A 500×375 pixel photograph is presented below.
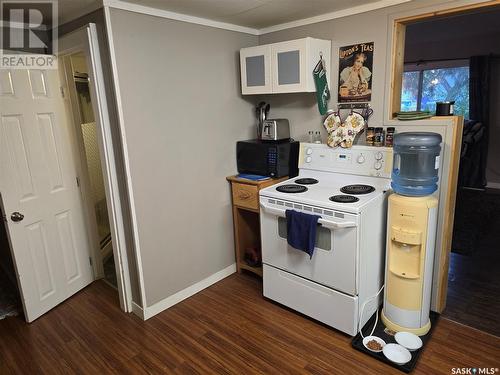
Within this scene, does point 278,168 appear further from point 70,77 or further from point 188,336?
point 70,77

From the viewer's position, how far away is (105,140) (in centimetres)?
232

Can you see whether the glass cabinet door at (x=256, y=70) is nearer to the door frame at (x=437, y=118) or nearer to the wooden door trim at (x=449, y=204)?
the door frame at (x=437, y=118)

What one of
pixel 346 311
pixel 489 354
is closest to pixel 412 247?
pixel 346 311

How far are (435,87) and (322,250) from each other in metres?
5.30

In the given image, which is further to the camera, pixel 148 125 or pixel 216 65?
pixel 216 65

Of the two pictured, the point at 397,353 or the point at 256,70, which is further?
the point at 256,70

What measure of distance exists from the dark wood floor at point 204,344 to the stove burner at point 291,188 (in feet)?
3.05

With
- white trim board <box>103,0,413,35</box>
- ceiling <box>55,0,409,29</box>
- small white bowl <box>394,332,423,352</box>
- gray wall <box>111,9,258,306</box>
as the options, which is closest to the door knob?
gray wall <box>111,9,258,306</box>

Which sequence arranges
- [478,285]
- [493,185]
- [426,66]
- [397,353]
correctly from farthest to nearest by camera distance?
[426,66]
[493,185]
[478,285]
[397,353]

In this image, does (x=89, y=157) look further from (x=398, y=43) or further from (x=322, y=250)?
(x=398, y=43)

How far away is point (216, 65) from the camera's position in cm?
278

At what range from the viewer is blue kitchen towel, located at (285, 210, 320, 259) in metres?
2.18

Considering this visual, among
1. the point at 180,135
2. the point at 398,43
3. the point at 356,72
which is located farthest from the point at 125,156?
the point at 398,43

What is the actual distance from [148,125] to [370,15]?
1753mm
